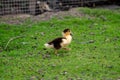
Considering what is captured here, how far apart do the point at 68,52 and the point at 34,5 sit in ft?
11.2

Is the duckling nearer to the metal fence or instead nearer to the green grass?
the green grass

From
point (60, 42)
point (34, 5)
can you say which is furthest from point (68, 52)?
point (34, 5)

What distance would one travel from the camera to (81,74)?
23.9 ft

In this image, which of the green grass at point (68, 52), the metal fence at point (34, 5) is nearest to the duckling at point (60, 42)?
the green grass at point (68, 52)

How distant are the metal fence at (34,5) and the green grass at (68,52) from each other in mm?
764

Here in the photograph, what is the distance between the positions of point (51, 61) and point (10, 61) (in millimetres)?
788

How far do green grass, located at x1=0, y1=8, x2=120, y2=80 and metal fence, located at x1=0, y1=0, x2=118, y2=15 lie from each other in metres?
0.76

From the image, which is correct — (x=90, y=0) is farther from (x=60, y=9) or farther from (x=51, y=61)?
(x=51, y=61)

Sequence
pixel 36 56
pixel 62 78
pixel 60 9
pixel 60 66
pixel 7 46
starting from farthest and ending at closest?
pixel 60 9, pixel 7 46, pixel 36 56, pixel 60 66, pixel 62 78

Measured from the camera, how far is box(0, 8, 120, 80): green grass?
7.34 metres

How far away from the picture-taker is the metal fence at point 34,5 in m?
11.3

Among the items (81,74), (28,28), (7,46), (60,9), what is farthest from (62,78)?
(60,9)

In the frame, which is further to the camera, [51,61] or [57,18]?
[57,18]

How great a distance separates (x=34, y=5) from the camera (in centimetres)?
1165
